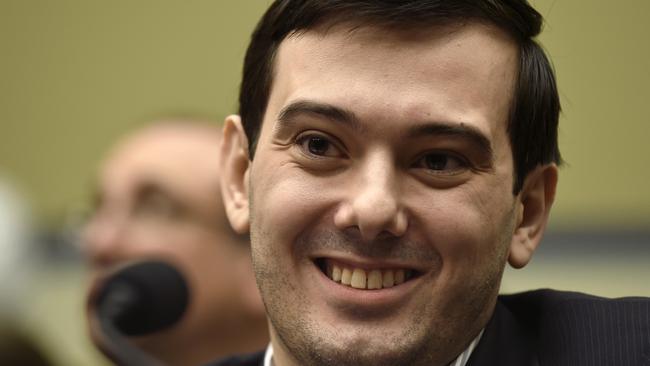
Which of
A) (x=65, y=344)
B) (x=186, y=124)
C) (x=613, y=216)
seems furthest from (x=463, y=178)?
(x=65, y=344)

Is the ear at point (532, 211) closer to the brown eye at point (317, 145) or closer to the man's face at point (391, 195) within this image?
the man's face at point (391, 195)

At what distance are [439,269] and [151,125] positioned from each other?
5.70ft

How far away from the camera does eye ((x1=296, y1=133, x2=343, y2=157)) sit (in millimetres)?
1705

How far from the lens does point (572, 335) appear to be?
1817 millimetres

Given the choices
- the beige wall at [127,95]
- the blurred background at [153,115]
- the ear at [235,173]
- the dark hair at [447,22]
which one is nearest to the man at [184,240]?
the blurred background at [153,115]

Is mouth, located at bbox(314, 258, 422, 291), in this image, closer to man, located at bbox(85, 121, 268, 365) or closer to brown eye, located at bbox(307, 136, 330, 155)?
brown eye, located at bbox(307, 136, 330, 155)

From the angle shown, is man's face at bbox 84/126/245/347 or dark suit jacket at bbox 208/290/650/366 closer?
dark suit jacket at bbox 208/290/650/366

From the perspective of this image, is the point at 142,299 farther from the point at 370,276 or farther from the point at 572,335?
the point at 572,335

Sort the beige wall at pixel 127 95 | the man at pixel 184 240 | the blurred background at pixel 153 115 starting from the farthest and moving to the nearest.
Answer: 1. the beige wall at pixel 127 95
2. the blurred background at pixel 153 115
3. the man at pixel 184 240

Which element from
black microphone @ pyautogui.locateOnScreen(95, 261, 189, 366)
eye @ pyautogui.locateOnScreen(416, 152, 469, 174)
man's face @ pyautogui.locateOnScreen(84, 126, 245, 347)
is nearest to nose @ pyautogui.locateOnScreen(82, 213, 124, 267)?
man's face @ pyautogui.locateOnScreen(84, 126, 245, 347)

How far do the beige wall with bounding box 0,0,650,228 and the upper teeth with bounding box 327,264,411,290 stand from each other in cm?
201

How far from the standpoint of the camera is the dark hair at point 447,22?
168 centimetres

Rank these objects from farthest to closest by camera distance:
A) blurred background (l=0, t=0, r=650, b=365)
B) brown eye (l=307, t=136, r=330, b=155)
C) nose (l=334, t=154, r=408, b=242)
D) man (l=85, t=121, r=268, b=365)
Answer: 1. blurred background (l=0, t=0, r=650, b=365)
2. man (l=85, t=121, r=268, b=365)
3. brown eye (l=307, t=136, r=330, b=155)
4. nose (l=334, t=154, r=408, b=242)

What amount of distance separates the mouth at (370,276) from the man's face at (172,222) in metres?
1.26
